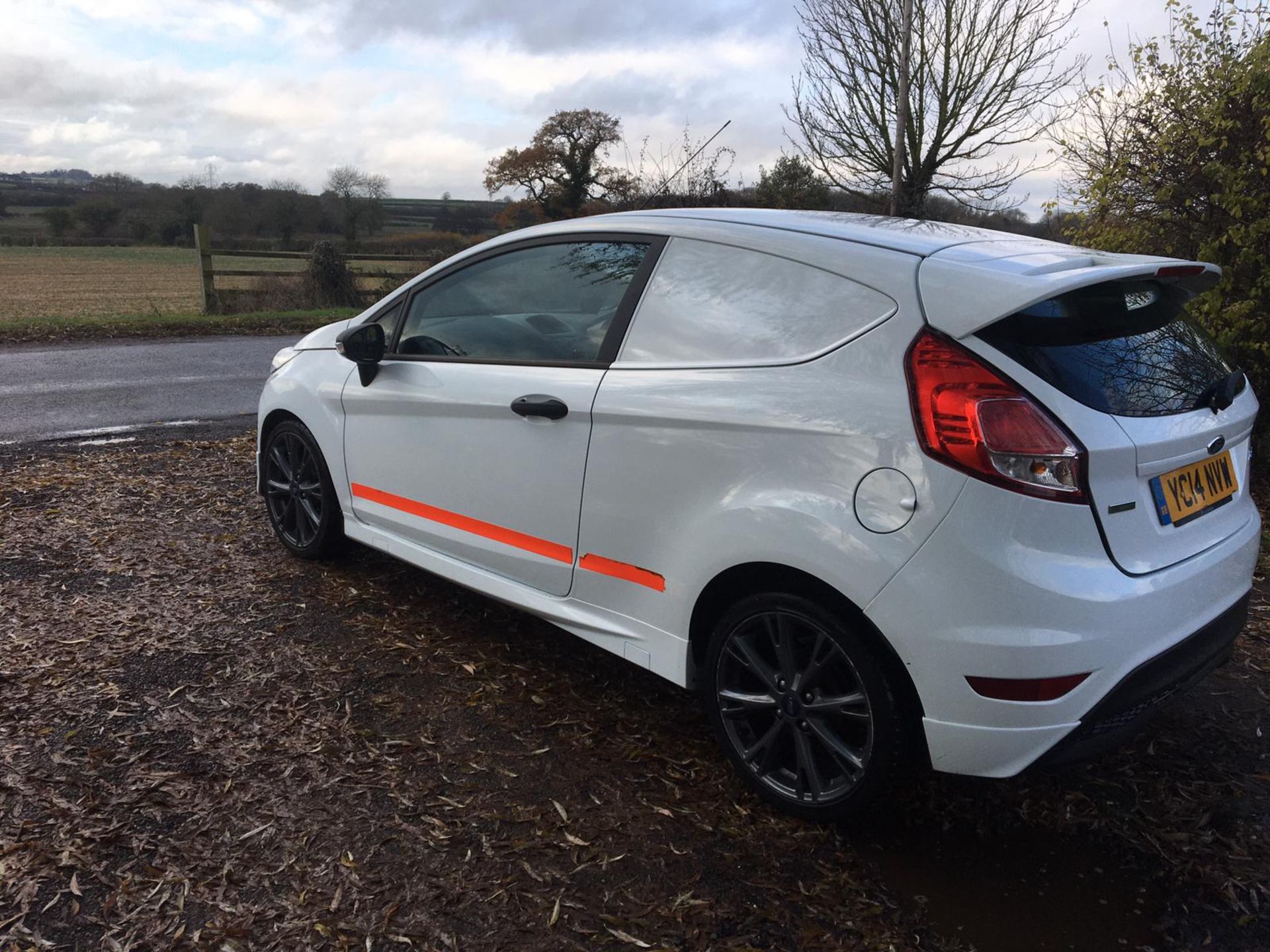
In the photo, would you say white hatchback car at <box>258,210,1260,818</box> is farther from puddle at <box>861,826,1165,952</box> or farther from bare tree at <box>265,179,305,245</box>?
bare tree at <box>265,179,305,245</box>

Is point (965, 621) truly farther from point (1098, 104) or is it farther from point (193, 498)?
point (1098, 104)

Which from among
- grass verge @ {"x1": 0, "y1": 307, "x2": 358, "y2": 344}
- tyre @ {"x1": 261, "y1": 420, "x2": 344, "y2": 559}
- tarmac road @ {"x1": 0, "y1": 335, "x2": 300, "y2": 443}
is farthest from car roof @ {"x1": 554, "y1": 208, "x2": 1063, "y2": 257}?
grass verge @ {"x1": 0, "y1": 307, "x2": 358, "y2": 344}

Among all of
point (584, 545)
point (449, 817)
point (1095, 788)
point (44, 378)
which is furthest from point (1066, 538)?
point (44, 378)

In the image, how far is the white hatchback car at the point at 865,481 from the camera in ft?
7.55

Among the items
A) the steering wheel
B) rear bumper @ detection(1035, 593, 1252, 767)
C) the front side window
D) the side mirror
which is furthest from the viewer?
the side mirror

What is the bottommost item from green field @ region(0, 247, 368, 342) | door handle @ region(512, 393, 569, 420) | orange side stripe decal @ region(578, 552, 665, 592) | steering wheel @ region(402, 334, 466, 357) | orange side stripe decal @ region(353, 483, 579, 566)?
green field @ region(0, 247, 368, 342)

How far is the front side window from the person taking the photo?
3274mm

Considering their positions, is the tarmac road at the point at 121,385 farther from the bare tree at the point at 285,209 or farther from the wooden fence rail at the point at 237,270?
the bare tree at the point at 285,209

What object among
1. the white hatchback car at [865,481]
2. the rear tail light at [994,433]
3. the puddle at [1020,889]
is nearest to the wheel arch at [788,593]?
the white hatchback car at [865,481]

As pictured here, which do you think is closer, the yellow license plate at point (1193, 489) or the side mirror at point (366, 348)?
the yellow license plate at point (1193, 489)

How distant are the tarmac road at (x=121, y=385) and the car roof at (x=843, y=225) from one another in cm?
620

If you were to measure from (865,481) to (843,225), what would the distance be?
37.9 inches

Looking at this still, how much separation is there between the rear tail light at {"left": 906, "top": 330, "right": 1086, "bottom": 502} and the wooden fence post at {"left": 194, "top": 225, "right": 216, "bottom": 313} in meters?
18.4

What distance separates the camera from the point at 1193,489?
2631 millimetres
